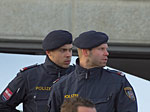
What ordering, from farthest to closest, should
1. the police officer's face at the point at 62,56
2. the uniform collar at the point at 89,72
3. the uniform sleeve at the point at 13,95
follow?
the uniform sleeve at the point at 13,95, the police officer's face at the point at 62,56, the uniform collar at the point at 89,72

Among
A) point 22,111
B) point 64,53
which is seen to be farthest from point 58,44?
point 22,111

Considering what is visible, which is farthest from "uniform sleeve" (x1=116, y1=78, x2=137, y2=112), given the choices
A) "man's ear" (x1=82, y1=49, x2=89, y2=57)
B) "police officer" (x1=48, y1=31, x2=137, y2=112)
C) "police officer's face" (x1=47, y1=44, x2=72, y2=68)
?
"police officer's face" (x1=47, y1=44, x2=72, y2=68)

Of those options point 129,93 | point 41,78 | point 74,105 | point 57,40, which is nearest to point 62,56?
point 57,40

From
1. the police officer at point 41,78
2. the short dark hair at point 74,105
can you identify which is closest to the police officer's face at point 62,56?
the police officer at point 41,78

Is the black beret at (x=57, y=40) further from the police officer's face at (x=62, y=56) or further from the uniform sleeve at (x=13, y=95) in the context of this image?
the uniform sleeve at (x=13, y=95)

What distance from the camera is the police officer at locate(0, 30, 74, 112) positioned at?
432 cm

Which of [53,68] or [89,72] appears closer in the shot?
[89,72]

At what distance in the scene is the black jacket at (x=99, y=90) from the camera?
12.2ft

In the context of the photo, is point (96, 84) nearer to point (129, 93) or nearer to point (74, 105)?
point (129, 93)

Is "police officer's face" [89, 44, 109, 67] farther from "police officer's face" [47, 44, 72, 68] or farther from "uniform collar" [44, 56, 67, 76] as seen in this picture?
"uniform collar" [44, 56, 67, 76]

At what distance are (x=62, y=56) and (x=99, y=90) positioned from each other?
0.62 m

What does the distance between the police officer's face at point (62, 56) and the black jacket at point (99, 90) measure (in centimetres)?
33

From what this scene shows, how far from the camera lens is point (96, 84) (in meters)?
3.81

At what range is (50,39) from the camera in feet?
14.5
